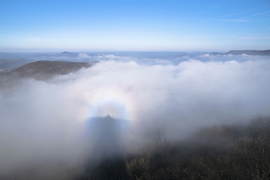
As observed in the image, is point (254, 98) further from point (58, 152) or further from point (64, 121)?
point (64, 121)

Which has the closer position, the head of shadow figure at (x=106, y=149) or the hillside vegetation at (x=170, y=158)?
the hillside vegetation at (x=170, y=158)

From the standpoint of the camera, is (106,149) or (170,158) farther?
(106,149)

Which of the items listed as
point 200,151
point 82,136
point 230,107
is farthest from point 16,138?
point 230,107

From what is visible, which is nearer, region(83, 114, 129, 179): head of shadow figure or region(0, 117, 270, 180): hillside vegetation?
region(0, 117, 270, 180): hillside vegetation

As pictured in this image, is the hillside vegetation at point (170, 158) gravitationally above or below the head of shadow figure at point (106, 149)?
above

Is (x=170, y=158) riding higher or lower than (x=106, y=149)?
higher

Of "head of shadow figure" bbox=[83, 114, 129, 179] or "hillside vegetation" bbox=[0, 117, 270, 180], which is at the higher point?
"hillside vegetation" bbox=[0, 117, 270, 180]

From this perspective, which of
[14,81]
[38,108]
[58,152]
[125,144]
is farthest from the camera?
[38,108]

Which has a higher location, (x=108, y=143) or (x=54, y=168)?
(x=54, y=168)
